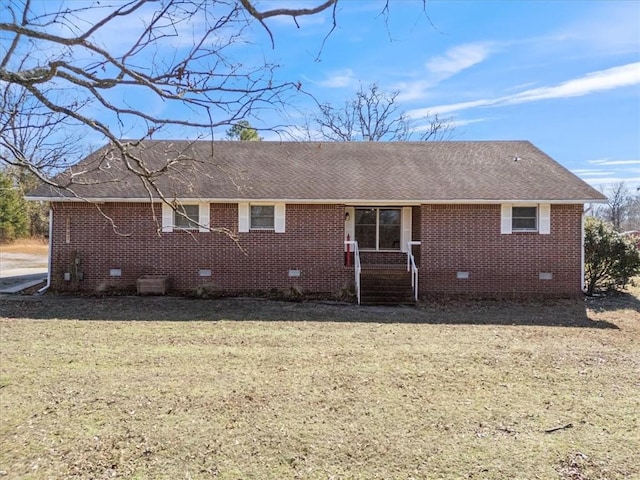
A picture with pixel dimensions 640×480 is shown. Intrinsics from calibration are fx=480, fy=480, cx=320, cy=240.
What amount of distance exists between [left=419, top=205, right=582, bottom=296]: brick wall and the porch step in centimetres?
81

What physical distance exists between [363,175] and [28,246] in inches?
1148

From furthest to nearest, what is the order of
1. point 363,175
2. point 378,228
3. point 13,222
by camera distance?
point 13,222
point 378,228
point 363,175

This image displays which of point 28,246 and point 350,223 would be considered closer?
point 350,223

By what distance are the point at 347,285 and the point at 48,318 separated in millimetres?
7278

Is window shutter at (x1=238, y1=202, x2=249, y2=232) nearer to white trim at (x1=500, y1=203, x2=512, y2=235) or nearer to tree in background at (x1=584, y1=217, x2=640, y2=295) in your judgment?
white trim at (x1=500, y1=203, x2=512, y2=235)

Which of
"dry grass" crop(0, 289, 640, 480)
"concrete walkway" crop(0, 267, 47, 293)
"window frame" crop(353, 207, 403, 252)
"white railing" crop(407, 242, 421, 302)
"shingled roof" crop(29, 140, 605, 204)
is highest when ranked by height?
"shingled roof" crop(29, 140, 605, 204)

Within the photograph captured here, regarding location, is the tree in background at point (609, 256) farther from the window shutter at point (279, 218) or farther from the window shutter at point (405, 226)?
the window shutter at point (279, 218)

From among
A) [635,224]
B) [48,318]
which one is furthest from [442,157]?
[635,224]

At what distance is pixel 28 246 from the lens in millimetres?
33875

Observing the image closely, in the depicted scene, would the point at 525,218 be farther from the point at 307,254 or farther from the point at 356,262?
the point at 307,254

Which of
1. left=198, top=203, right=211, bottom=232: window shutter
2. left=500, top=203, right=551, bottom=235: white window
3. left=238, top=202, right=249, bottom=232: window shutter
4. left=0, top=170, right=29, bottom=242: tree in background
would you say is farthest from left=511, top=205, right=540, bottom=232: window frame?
left=0, top=170, right=29, bottom=242: tree in background

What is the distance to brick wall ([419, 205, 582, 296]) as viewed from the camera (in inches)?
528

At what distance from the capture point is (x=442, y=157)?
53.7 feet

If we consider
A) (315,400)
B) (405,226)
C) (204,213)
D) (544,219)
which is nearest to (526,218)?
(544,219)
